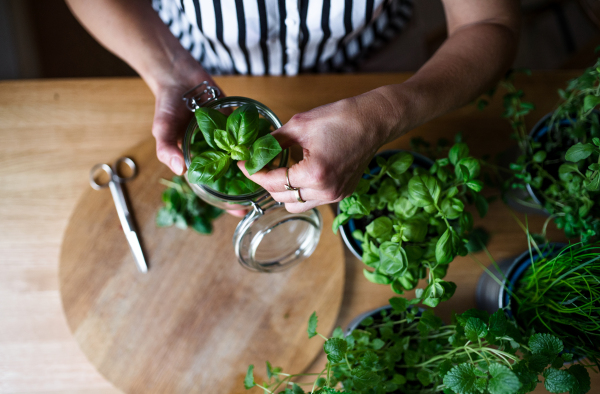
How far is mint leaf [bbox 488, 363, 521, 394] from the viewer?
1.55 ft

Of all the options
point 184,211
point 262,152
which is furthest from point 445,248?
point 184,211

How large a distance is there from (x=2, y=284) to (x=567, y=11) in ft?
9.30

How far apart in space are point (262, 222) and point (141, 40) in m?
0.50

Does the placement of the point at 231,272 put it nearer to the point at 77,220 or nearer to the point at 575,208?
the point at 77,220

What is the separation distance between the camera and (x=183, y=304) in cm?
82

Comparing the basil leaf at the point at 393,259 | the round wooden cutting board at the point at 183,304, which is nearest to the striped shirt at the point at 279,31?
the round wooden cutting board at the point at 183,304

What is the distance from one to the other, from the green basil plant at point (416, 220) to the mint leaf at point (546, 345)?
0.13 meters

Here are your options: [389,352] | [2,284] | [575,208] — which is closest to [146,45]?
[2,284]

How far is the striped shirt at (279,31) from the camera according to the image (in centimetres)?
79

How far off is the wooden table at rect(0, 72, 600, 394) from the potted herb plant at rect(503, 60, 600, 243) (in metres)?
0.16

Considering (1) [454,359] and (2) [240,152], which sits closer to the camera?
(2) [240,152]

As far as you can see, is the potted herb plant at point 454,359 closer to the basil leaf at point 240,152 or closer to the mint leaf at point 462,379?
the mint leaf at point 462,379

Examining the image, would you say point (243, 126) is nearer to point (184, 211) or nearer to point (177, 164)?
point (177, 164)

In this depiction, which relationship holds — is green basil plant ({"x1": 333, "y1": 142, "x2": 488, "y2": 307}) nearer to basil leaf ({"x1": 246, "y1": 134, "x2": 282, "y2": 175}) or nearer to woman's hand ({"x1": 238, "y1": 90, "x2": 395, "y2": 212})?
woman's hand ({"x1": 238, "y1": 90, "x2": 395, "y2": 212})
